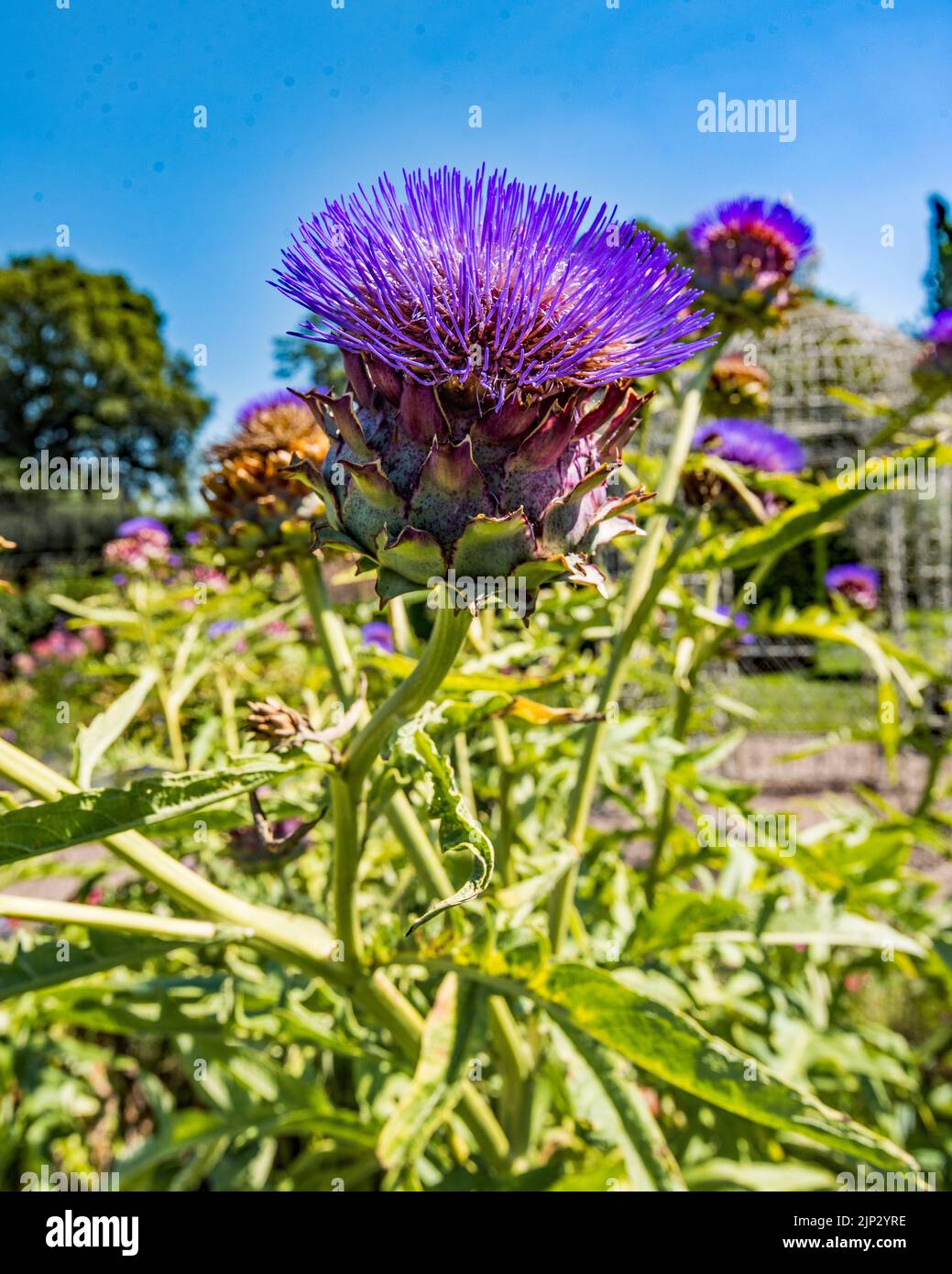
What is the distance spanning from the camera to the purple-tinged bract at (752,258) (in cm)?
131

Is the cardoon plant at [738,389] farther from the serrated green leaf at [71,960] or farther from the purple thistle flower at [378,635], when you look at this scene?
the serrated green leaf at [71,960]

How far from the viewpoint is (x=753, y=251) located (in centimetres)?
133

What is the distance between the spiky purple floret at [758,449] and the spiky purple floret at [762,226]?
0.82ft

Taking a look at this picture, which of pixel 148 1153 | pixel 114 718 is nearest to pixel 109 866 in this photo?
pixel 148 1153

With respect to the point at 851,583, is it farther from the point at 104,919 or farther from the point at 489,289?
the point at 104,919

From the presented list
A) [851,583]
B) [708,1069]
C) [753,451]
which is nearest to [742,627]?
[753,451]

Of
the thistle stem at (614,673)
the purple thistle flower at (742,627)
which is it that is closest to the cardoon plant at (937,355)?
the purple thistle flower at (742,627)

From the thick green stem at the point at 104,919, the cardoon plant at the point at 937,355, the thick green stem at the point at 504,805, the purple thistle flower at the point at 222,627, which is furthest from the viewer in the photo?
the purple thistle flower at the point at 222,627

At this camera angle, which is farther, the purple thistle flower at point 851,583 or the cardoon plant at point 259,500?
the purple thistle flower at point 851,583

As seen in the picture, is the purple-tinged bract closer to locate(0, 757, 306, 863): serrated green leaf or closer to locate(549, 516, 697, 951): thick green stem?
locate(549, 516, 697, 951): thick green stem

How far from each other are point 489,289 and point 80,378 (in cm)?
1762

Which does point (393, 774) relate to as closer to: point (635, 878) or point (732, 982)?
point (635, 878)

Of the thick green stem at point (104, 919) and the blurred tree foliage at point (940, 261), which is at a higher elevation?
the blurred tree foliage at point (940, 261)
